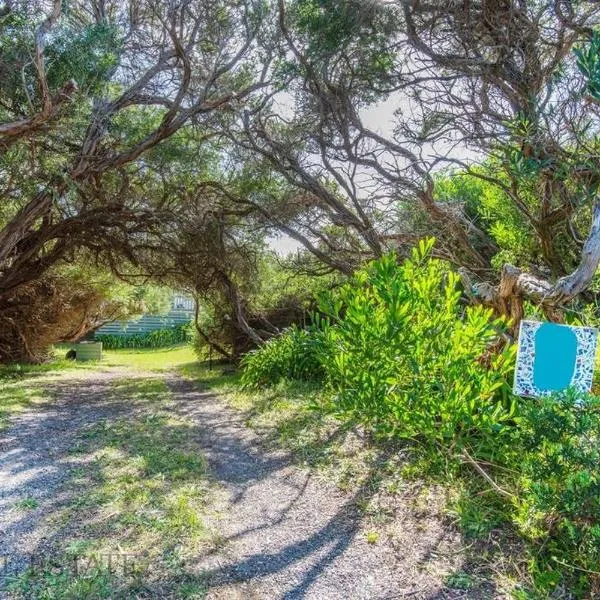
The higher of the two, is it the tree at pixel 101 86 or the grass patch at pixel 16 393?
the tree at pixel 101 86

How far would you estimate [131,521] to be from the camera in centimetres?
272

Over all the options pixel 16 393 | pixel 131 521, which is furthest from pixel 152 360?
pixel 131 521

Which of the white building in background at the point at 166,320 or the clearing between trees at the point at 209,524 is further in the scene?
the white building in background at the point at 166,320

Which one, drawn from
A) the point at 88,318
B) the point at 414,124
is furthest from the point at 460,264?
the point at 88,318

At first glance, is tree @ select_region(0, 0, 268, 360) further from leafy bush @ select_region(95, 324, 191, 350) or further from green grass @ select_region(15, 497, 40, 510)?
leafy bush @ select_region(95, 324, 191, 350)

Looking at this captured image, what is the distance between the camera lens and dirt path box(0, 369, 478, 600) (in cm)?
222

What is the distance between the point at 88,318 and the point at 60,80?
1343 cm

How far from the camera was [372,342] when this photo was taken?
2.97 meters

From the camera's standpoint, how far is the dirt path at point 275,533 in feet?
7.29

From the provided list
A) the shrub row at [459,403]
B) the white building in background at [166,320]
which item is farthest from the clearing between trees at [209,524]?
the white building in background at [166,320]

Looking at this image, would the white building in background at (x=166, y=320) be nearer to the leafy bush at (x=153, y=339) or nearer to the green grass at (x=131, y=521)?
the leafy bush at (x=153, y=339)

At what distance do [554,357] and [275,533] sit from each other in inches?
71.8

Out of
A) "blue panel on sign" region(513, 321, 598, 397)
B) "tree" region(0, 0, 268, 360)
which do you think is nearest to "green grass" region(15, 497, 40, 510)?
"blue panel on sign" region(513, 321, 598, 397)

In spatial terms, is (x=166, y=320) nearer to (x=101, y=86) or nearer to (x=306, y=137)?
(x=306, y=137)
